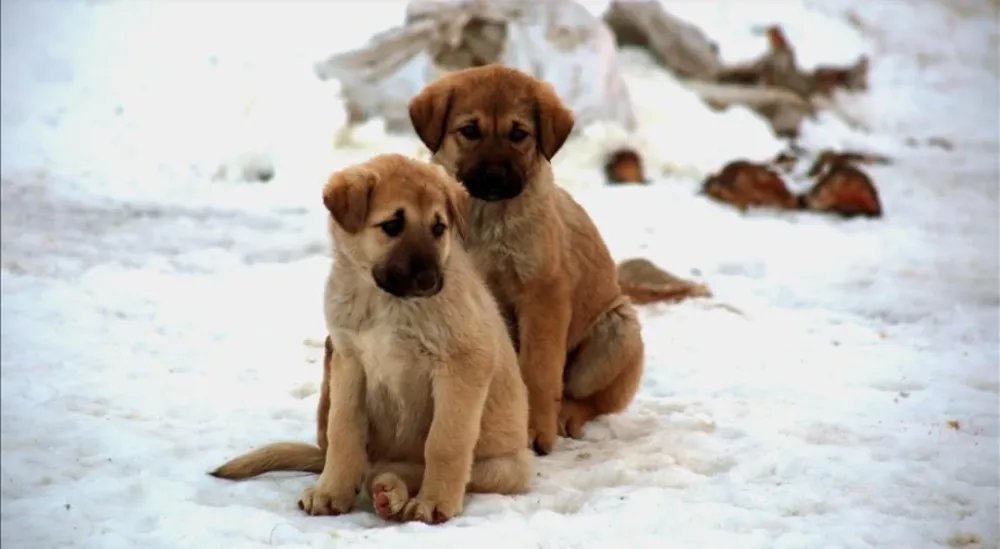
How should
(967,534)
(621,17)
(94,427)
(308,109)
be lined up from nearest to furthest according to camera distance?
(967,534)
(94,427)
(308,109)
(621,17)

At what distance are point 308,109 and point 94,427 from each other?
4745mm

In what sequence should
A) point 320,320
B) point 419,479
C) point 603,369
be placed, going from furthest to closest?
point 320,320 < point 603,369 < point 419,479

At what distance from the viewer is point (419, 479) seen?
11.0ft

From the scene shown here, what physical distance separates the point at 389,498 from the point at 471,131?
129cm

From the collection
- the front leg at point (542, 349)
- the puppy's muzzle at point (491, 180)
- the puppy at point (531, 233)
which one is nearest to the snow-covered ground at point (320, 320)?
the front leg at point (542, 349)


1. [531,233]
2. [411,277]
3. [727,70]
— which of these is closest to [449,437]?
[411,277]

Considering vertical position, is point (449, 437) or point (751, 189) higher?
point (751, 189)

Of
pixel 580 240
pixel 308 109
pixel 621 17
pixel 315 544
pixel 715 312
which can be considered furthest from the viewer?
pixel 621 17

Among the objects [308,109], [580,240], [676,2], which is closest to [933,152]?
[676,2]

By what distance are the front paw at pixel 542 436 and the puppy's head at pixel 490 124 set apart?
812 millimetres

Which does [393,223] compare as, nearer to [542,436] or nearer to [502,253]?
[502,253]

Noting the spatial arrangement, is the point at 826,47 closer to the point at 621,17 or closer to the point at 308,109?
the point at 621,17

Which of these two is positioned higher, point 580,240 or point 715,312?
point 580,240

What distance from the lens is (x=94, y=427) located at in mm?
3988
